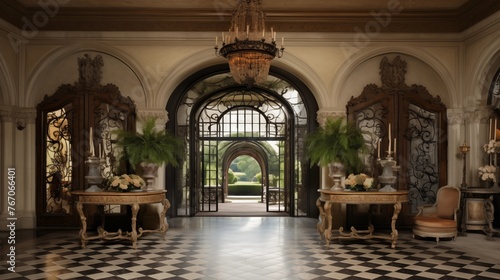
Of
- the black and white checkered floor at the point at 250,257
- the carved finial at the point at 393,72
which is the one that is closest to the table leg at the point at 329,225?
the black and white checkered floor at the point at 250,257

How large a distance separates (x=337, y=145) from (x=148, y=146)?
352 cm

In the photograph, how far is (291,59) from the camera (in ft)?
32.8

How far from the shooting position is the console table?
8.78 metres

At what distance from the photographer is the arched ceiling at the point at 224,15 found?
9266 millimetres

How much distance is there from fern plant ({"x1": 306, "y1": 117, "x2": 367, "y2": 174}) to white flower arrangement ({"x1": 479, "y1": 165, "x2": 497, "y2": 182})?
226 centimetres

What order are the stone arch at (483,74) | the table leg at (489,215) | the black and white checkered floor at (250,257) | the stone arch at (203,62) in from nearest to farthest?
the black and white checkered floor at (250,257) → the table leg at (489,215) → the stone arch at (483,74) → the stone arch at (203,62)

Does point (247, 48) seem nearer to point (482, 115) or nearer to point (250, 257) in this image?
point (250, 257)

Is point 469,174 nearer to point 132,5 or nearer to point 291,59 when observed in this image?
point 291,59

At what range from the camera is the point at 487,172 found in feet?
29.2

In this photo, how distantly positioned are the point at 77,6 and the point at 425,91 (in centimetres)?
745

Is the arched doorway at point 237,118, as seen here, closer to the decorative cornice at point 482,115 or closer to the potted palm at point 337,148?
the potted palm at point 337,148

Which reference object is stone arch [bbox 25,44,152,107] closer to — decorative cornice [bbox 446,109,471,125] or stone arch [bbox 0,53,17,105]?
stone arch [bbox 0,53,17,105]

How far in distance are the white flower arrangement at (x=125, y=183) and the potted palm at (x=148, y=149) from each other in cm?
47

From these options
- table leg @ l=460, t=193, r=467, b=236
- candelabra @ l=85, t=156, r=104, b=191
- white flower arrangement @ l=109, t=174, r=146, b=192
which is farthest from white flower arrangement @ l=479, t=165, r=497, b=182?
candelabra @ l=85, t=156, r=104, b=191
